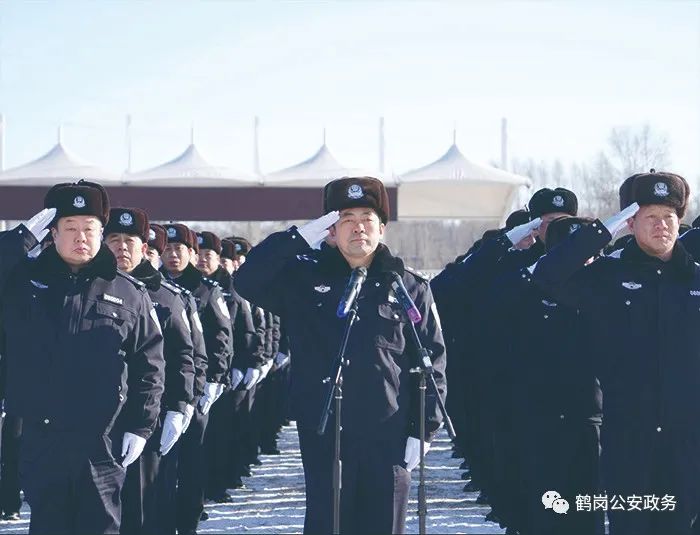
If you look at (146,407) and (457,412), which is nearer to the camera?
(146,407)

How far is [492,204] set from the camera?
31.7 m

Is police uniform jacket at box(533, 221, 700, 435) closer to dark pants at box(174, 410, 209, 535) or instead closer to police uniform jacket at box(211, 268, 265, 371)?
dark pants at box(174, 410, 209, 535)

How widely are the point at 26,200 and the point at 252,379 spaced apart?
17.8 metres

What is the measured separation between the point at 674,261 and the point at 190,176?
2395 cm

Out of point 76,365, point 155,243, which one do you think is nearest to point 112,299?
point 76,365

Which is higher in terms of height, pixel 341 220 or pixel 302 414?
pixel 341 220

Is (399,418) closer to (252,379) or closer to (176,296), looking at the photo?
(176,296)

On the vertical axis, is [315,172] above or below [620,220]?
above

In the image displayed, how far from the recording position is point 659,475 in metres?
5.95

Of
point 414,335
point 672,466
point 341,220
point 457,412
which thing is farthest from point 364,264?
point 457,412

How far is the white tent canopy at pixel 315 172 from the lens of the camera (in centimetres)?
2948

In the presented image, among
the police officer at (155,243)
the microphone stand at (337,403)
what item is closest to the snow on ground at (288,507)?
the police officer at (155,243)

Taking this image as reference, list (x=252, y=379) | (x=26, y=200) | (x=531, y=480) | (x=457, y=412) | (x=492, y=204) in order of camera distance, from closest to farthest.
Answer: (x=531, y=480), (x=252, y=379), (x=457, y=412), (x=26, y=200), (x=492, y=204)

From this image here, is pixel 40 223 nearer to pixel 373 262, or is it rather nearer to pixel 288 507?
pixel 373 262
